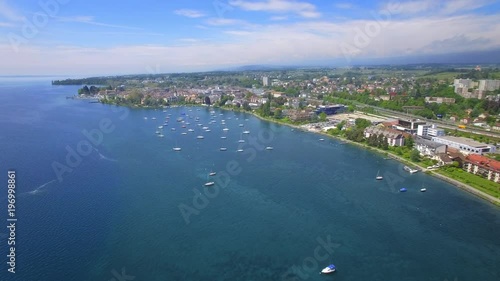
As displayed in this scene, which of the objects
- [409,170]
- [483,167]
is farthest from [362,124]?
[483,167]

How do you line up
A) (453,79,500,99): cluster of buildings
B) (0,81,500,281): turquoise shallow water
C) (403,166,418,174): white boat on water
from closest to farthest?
(0,81,500,281): turquoise shallow water → (403,166,418,174): white boat on water → (453,79,500,99): cluster of buildings

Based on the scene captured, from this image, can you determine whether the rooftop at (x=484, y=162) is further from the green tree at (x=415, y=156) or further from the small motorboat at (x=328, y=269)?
the small motorboat at (x=328, y=269)

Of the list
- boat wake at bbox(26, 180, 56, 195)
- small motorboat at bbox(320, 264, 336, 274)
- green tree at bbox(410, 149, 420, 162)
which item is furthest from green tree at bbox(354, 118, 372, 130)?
boat wake at bbox(26, 180, 56, 195)

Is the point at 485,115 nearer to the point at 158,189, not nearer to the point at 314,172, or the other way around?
the point at 314,172

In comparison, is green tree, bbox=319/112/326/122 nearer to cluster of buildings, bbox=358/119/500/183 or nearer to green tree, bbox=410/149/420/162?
cluster of buildings, bbox=358/119/500/183

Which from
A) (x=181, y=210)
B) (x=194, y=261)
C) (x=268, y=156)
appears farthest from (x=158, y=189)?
(x=268, y=156)

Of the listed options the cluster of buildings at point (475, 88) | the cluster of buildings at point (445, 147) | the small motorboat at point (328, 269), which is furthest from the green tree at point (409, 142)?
the cluster of buildings at point (475, 88)

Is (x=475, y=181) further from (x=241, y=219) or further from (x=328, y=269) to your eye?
(x=241, y=219)
